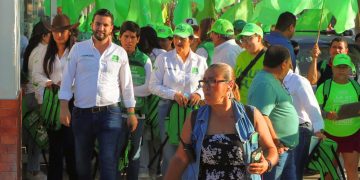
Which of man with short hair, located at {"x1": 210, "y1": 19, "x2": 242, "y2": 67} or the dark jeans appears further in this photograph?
man with short hair, located at {"x1": 210, "y1": 19, "x2": 242, "y2": 67}

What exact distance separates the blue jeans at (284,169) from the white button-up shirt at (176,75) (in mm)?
1833

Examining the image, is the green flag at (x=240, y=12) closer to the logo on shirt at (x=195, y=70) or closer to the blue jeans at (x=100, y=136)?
the logo on shirt at (x=195, y=70)

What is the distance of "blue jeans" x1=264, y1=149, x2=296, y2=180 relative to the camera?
8.17 metres

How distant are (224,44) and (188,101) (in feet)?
4.35

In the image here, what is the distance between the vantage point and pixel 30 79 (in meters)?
11.1

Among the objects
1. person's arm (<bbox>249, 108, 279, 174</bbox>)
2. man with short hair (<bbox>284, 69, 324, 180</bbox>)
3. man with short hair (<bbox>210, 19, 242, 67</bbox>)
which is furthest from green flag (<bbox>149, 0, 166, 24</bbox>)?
person's arm (<bbox>249, 108, 279, 174</bbox>)

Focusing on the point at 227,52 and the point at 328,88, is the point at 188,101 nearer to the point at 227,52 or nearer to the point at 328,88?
the point at 227,52

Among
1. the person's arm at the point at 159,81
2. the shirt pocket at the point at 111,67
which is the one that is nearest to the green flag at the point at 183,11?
the person's arm at the point at 159,81

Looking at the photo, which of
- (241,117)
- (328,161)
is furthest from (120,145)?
(241,117)

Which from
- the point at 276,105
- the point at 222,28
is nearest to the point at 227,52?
the point at 222,28

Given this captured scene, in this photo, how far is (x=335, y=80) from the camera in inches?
411

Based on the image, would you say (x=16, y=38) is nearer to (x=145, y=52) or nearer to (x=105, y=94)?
(x=105, y=94)

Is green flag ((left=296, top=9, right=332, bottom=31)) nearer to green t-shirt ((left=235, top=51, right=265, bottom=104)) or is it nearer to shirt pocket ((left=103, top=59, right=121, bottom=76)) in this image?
green t-shirt ((left=235, top=51, right=265, bottom=104))

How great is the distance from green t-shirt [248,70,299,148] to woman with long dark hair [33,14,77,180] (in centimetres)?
299
